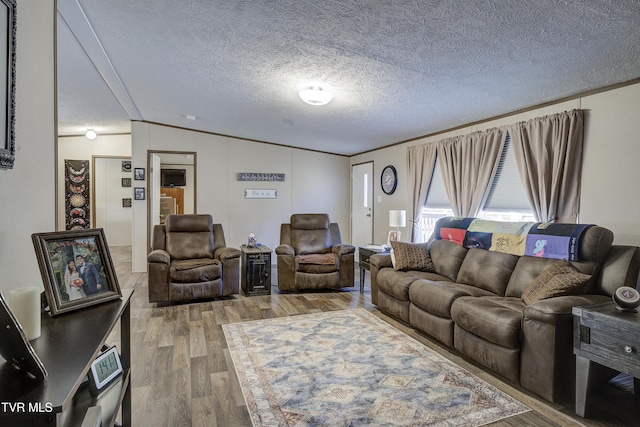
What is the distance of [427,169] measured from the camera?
5105 mm

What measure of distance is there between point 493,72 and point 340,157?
191 inches

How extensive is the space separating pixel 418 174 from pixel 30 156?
4600mm

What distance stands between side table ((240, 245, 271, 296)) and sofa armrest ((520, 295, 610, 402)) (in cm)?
325

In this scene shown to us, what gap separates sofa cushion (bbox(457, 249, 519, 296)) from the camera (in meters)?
3.16

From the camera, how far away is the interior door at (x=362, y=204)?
6.82 meters

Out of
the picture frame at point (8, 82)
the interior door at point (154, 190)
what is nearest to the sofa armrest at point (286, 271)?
the interior door at point (154, 190)

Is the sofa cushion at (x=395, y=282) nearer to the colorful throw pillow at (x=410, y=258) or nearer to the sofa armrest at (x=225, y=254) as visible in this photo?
the colorful throw pillow at (x=410, y=258)

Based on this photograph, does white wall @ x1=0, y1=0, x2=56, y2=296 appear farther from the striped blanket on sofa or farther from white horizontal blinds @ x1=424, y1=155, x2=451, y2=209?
white horizontal blinds @ x1=424, y1=155, x2=451, y2=209

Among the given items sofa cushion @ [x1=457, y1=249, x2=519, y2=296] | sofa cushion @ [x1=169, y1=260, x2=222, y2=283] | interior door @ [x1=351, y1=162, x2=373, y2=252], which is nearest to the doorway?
interior door @ [x1=351, y1=162, x2=373, y2=252]

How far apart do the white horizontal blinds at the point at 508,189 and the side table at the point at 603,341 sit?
1.79 metres

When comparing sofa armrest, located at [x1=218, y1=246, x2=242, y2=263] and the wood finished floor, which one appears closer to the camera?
the wood finished floor

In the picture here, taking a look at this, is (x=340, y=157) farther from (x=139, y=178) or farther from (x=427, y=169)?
(x=139, y=178)

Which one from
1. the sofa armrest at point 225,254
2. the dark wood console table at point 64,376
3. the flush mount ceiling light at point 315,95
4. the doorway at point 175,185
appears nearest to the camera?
the dark wood console table at point 64,376

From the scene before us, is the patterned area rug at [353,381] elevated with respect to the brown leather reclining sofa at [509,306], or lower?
lower
